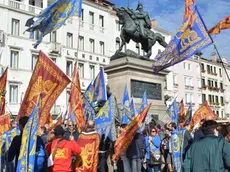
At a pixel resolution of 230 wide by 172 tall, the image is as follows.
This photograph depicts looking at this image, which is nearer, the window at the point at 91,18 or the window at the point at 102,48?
the window at the point at 91,18

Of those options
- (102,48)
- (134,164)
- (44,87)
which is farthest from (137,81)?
(102,48)

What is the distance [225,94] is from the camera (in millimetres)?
76500

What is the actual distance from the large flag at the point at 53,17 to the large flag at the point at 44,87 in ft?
11.2

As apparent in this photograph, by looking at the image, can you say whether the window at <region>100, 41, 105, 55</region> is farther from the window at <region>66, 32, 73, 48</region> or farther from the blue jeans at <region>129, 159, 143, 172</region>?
the blue jeans at <region>129, 159, 143, 172</region>

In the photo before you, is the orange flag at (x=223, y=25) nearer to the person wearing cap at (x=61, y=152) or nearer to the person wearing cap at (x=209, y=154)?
the person wearing cap at (x=209, y=154)

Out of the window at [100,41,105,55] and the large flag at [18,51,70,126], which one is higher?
the window at [100,41,105,55]

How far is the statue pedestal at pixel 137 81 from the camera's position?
1567cm

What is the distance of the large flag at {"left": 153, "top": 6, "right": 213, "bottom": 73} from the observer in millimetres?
10984

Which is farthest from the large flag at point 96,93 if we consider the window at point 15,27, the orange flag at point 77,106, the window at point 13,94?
the window at point 15,27

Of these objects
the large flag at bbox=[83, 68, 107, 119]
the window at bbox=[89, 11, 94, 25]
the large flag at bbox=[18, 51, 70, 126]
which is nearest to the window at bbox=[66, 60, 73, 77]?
Result: the window at bbox=[89, 11, 94, 25]

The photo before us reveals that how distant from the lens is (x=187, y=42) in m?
11.3

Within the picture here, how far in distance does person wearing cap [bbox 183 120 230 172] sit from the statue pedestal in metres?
10.0

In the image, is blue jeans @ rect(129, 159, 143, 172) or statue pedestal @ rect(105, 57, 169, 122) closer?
blue jeans @ rect(129, 159, 143, 172)

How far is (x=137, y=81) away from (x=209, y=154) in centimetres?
1101
